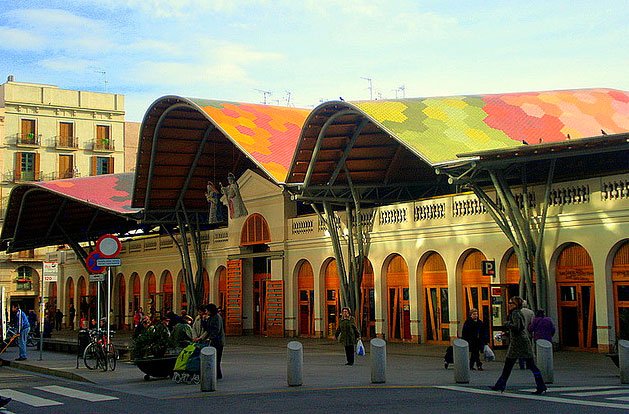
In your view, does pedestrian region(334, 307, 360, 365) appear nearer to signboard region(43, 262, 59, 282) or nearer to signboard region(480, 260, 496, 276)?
signboard region(480, 260, 496, 276)

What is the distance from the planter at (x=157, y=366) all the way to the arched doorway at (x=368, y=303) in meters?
16.3

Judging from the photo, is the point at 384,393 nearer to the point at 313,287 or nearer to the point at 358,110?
the point at 358,110

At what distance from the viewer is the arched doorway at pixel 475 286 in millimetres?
30708

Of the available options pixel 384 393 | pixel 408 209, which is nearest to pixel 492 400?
pixel 384 393

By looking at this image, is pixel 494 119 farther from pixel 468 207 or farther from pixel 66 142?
pixel 66 142

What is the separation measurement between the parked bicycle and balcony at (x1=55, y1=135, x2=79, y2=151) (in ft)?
172

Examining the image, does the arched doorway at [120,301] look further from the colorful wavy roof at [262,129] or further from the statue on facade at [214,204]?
the colorful wavy roof at [262,129]

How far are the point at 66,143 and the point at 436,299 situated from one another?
49292mm

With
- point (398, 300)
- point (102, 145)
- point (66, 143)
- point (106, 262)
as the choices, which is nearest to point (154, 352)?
point (106, 262)

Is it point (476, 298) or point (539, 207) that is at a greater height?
point (539, 207)

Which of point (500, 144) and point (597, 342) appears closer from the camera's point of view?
point (597, 342)

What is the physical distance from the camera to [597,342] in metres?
26.3

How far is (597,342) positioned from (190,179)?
25.4 metres

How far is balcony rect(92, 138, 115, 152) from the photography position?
76000mm
